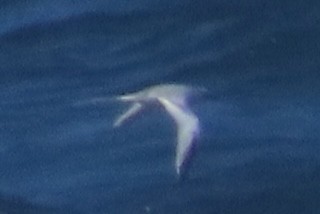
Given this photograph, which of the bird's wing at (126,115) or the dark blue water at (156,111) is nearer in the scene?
the dark blue water at (156,111)

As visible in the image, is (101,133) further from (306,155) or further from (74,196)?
(306,155)

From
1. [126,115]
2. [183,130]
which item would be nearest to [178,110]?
[183,130]

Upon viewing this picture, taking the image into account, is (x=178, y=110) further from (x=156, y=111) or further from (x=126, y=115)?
(x=126, y=115)

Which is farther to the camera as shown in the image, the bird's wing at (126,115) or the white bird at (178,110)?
the bird's wing at (126,115)

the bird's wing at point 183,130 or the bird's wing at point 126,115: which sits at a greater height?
the bird's wing at point 126,115

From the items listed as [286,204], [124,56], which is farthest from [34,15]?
[286,204]

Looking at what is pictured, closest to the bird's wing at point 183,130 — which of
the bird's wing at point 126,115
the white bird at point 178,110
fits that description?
the white bird at point 178,110

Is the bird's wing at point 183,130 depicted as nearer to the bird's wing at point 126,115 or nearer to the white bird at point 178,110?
the white bird at point 178,110

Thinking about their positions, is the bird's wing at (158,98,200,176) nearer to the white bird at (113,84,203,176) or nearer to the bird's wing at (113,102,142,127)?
the white bird at (113,84,203,176)
